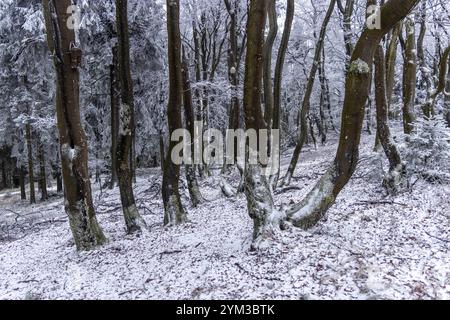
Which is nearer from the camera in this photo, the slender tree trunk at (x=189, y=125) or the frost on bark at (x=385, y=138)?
the frost on bark at (x=385, y=138)

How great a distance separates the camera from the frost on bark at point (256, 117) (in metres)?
5.64

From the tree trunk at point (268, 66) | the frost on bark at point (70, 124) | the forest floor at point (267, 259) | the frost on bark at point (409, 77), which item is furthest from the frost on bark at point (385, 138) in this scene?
the frost on bark at point (70, 124)

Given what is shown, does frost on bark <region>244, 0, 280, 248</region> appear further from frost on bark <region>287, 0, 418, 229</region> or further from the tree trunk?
the tree trunk

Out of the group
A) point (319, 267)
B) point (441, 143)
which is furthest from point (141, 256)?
point (441, 143)

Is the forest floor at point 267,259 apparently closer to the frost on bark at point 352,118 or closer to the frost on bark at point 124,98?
the frost on bark at point 352,118

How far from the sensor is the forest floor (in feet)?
14.8

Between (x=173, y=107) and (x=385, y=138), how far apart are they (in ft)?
15.6

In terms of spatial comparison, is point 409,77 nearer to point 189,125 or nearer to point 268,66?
point 268,66

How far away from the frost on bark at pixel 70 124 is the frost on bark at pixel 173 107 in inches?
70.2

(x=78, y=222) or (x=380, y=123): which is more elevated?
(x=380, y=123)

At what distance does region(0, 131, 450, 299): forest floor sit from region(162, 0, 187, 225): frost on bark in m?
0.42

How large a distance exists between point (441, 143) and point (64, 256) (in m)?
8.47

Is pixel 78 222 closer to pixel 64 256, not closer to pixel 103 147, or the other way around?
pixel 64 256

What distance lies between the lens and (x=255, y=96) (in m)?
5.84
